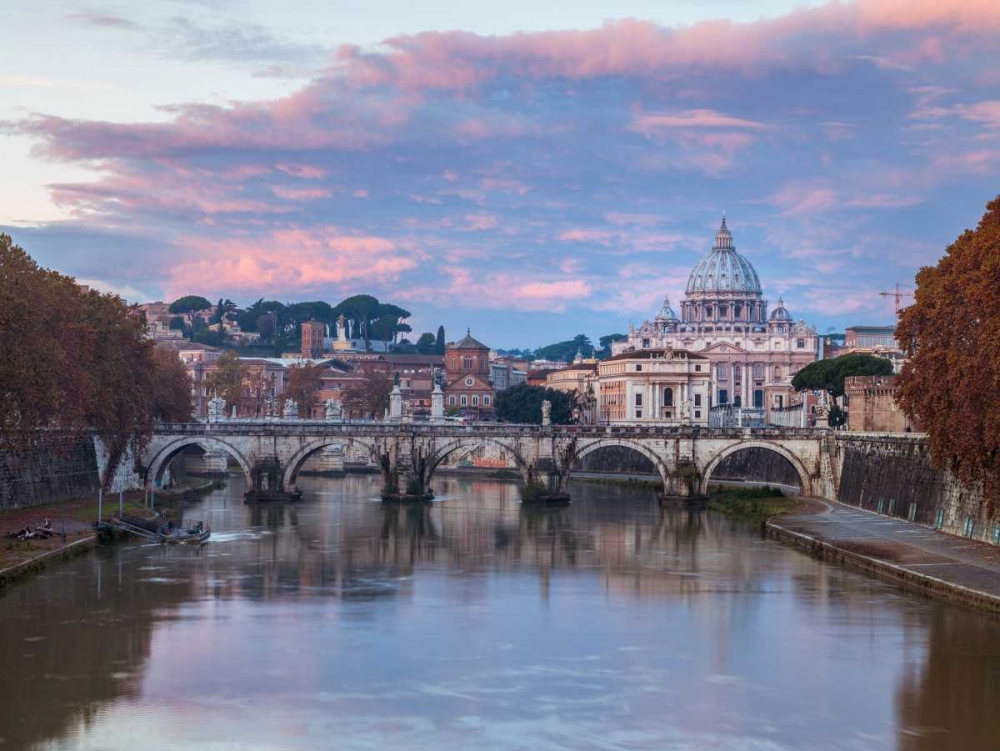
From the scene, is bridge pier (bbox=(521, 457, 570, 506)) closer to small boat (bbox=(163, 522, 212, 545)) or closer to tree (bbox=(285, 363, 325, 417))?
small boat (bbox=(163, 522, 212, 545))

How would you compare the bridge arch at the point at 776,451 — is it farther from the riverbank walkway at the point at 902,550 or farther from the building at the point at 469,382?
the building at the point at 469,382

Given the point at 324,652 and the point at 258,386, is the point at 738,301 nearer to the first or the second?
the point at 258,386

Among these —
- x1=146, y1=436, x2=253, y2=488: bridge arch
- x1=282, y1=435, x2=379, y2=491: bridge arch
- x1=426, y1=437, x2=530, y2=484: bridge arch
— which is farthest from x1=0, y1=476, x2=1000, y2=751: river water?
x1=146, y1=436, x2=253, y2=488: bridge arch

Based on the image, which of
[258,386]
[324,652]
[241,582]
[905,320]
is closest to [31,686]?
Result: [324,652]

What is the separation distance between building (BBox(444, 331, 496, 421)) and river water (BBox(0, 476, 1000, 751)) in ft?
328

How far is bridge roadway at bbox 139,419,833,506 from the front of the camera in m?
72.2

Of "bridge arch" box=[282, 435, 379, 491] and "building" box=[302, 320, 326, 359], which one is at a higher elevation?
"building" box=[302, 320, 326, 359]

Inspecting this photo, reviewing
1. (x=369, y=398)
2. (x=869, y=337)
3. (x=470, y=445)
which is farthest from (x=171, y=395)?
(x=869, y=337)

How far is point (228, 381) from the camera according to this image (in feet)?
409

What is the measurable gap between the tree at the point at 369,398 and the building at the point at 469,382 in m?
21.9

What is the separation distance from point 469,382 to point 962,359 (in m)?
113

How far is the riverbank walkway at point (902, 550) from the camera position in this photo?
3909 cm

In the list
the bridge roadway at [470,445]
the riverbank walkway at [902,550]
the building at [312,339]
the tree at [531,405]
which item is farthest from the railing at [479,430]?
the building at [312,339]

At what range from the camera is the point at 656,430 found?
72.4 metres
